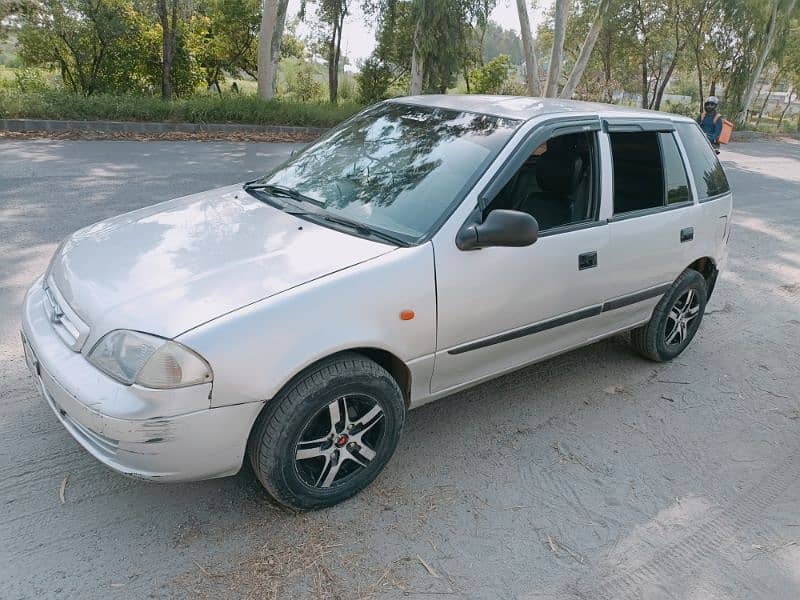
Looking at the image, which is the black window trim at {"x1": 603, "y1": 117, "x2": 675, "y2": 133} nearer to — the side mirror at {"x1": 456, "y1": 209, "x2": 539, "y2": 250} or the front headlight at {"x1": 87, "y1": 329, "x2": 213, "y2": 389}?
the side mirror at {"x1": 456, "y1": 209, "x2": 539, "y2": 250}

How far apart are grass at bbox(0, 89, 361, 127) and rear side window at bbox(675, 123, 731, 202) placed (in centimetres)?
1160

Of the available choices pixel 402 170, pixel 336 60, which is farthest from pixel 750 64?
pixel 402 170

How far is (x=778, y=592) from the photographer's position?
2635 mm

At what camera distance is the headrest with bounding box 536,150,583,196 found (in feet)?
12.2

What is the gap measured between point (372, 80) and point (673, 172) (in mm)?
17838

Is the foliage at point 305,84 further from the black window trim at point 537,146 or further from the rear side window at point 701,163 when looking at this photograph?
the black window trim at point 537,146

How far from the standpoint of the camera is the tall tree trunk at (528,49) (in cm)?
1623

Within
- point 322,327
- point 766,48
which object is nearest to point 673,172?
point 322,327

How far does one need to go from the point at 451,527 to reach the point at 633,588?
2.53ft

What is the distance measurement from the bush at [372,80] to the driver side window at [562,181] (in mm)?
17493

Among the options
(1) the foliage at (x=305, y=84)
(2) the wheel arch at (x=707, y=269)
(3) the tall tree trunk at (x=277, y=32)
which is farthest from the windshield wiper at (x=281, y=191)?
(1) the foliage at (x=305, y=84)

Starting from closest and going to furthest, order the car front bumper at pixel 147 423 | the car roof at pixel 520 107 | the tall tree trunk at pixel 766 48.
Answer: the car front bumper at pixel 147 423 → the car roof at pixel 520 107 → the tall tree trunk at pixel 766 48

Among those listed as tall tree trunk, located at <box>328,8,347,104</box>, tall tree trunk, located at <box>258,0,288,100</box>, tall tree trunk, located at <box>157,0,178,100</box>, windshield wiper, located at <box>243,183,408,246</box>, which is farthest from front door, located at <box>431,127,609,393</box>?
tall tree trunk, located at <box>328,8,347,104</box>

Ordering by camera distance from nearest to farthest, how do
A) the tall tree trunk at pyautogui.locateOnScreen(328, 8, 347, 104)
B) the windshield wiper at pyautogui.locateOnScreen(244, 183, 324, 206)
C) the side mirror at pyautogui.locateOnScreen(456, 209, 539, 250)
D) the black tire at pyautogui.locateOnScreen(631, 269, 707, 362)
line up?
the side mirror at pyautogui.locateOnScreen(456, 209, 539, 250), the windshield wiper at pyautogui.locateOnScreen(244, 183, 324, 206), the black tire at pyautogui.locateOnScreen(631, 269, 707, 362), the tall tree trunk at pyautogui.locateOnScreen(328, 8, 347, 104)
